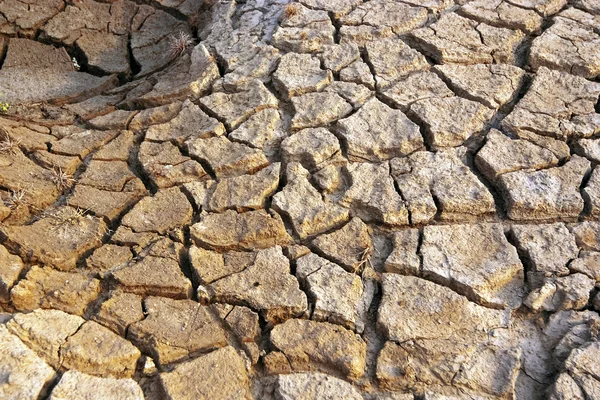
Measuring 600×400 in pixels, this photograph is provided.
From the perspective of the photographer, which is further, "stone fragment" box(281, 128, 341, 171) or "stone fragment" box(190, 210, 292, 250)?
"stone fragment" box(281, 128, 341, 171)

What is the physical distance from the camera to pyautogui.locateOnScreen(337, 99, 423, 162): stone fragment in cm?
261

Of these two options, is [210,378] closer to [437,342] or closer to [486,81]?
[437,342]

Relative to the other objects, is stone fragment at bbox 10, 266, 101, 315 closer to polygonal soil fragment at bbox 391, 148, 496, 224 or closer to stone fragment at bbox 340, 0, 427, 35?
polygonal soil fragment at bbox 391, 148, 496, 224

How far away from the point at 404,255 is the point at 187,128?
1313mm

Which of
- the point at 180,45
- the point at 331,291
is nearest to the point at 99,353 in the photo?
the point at 331,291

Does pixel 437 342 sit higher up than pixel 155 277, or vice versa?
pixel 437 342

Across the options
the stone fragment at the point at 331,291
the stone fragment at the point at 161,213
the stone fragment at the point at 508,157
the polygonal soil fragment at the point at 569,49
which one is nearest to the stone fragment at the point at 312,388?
the stone fragment at the point at 331,291

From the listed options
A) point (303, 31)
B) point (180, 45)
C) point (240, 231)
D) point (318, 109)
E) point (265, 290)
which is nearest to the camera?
point (265, 290)

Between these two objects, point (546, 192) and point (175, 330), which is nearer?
point (175, 330)

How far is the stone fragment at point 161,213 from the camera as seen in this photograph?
91.5 inches

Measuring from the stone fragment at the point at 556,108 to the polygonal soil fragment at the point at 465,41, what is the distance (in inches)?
10.5

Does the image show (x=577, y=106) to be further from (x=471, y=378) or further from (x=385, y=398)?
(x=385, y=398)

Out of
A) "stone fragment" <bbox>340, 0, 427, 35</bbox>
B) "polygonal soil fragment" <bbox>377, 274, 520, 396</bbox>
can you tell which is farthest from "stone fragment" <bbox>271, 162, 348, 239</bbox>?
"stone fragment" <bbox>340, 0, 427, 35</bbox>

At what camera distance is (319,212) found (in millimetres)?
2357
